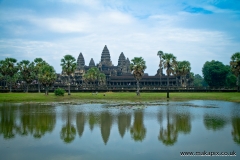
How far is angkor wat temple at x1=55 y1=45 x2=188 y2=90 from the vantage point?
114594 millimetres

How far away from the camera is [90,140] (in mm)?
19750

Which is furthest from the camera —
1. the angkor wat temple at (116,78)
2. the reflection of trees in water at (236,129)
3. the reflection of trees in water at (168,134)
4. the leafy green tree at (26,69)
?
the angkor wat temple at (116,78)

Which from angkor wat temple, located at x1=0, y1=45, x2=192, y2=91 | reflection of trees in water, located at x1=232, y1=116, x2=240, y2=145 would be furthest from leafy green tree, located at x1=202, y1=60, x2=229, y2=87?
reflection of trees in water, located at x1=232, y1=116, x2=240, y2=145

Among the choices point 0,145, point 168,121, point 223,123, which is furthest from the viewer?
point 168,121

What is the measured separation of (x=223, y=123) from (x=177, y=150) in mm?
11211

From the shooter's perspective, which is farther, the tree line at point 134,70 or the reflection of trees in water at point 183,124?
the tree line at point 134,70

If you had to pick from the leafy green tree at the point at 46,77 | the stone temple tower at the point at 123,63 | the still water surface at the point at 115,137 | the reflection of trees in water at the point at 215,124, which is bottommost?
A: the still water surface at the point at 115,137

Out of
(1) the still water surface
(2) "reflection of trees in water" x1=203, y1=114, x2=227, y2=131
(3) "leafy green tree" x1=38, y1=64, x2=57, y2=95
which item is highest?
(3) "leafy green tree" x1=38, y1=64, x2=57, y2=95

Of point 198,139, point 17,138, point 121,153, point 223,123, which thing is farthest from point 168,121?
point 17,138

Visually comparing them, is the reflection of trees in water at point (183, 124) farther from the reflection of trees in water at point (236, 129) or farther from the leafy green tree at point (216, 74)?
the leafy green tree at point (216, 74)

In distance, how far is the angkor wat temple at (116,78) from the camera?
115m

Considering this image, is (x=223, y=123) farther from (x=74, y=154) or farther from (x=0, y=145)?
(x=0, y=145)

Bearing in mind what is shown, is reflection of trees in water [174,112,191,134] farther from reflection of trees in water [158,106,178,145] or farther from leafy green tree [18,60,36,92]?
leafy green tree [18,60,36,92]

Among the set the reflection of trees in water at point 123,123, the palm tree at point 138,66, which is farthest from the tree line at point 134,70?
the reflection of trees in water at point 123,123
